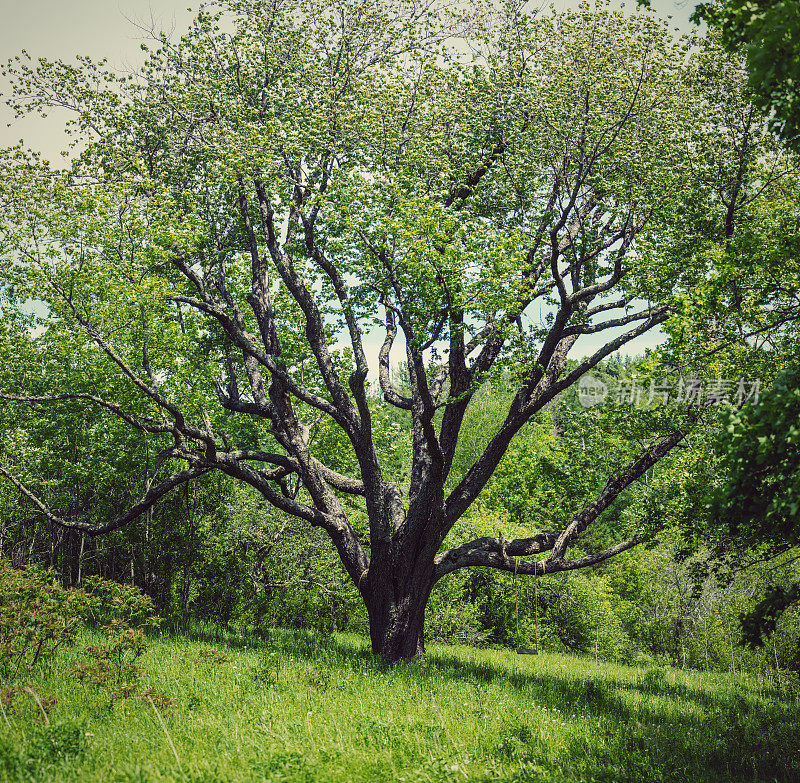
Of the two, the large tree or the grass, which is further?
the large tree

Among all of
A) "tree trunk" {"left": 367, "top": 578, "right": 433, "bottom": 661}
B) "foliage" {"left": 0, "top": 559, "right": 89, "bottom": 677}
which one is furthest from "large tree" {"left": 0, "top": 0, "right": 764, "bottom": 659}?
"foliage" {"left": 0, "top": 559, "right": 89, "bottom": 677}

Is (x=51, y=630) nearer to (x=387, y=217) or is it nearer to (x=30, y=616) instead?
(x=30, y=616)

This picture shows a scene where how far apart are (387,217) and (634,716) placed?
353 inches

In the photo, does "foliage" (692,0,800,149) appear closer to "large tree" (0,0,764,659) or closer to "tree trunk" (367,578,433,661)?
"large tree" (0,0,764,659)

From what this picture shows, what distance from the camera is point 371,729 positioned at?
271 inches

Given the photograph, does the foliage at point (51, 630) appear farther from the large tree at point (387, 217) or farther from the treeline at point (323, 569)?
the treeline at point (323, 569)

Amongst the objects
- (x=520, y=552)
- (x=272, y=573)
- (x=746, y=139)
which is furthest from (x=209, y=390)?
(x=746, y=139)

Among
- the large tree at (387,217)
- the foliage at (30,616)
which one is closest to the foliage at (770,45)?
the large tree at (387,217)

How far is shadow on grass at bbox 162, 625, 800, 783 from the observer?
6.48m

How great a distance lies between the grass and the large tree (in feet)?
9.15

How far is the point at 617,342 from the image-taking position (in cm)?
1178

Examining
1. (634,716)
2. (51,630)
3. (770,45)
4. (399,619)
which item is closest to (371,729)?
(634,716)

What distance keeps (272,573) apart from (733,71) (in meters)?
18.1

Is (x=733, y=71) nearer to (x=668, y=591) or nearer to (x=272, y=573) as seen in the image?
(x=272, y=573)
